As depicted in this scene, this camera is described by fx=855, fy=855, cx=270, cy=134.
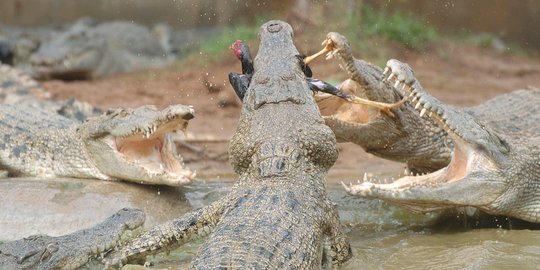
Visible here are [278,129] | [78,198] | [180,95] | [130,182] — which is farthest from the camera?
[180,95]

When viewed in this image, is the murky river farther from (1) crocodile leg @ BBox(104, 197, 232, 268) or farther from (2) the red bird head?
(2) the red bird head

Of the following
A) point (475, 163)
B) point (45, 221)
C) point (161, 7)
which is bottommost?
point (45, 221)

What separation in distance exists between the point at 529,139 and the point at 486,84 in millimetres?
6228

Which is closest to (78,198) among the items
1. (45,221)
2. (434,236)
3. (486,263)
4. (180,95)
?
(45,221)

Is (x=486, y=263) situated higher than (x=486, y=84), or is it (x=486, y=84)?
(x=486, y=84)

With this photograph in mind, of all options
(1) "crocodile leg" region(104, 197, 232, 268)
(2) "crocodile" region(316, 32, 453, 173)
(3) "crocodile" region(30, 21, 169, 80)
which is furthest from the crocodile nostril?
(3) "crocodile" region(30, 21, 169, 80)

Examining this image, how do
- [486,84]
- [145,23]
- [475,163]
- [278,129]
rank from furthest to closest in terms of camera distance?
[145,23]
[486,84]
[475,163]
[278,129]

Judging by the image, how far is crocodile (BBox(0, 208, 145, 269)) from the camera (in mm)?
4577

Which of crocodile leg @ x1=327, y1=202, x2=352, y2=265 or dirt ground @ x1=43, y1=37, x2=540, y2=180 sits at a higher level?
dirt ground @ x1=43, y1=37, x2=540, y2=180

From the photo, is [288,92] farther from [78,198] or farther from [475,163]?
[78,198]

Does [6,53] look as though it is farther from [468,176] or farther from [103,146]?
[468,176]

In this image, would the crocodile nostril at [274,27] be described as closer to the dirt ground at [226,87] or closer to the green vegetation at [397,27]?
the dirt ground at [226,87]

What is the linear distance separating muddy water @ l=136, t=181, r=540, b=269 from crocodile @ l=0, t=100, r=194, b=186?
1.24 feet

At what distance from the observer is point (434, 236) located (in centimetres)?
555
